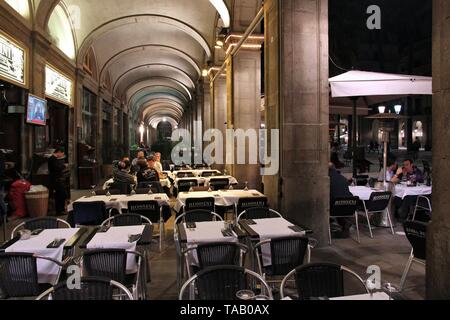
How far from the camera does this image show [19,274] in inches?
121

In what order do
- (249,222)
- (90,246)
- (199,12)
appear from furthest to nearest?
(199,12)
(249,222)
(90,246)

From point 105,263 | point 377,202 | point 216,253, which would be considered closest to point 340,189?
point 377,202

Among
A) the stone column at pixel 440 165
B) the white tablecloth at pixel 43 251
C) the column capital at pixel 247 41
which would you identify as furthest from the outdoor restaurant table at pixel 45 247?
the column capital at pixel 247 41

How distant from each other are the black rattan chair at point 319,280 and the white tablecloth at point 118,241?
1.53 m

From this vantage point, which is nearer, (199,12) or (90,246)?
(90,246)

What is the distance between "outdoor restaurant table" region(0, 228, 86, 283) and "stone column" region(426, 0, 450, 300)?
3.19m

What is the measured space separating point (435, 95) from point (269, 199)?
3797 mm

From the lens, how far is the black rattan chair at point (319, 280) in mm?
2648

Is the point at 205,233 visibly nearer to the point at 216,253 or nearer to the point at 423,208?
the point at 216,253

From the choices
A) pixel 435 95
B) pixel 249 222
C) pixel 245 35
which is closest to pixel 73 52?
pixel 245 35

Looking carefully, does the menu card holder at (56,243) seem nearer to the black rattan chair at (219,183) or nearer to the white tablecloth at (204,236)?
the white tablecloth at (204,236)

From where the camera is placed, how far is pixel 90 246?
138 inches

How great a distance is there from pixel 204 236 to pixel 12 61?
6926mm
